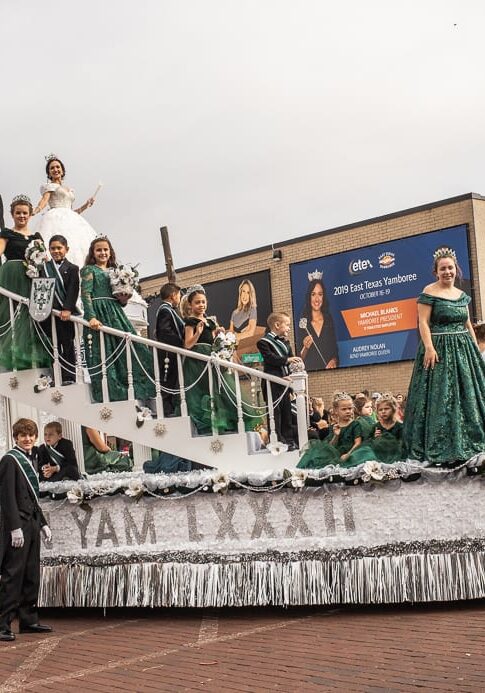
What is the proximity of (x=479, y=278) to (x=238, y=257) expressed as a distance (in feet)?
26.8

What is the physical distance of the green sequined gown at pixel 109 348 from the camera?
→ 9.18 metres

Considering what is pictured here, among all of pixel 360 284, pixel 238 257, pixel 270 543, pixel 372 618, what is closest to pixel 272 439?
pixel 270 543

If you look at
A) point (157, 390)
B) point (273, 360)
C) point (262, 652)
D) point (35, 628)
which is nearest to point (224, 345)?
point (273, 360)

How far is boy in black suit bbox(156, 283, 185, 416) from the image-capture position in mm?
9156

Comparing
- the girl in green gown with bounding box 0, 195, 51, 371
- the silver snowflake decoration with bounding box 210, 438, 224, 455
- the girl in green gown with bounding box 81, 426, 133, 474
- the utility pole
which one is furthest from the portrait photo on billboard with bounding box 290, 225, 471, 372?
the silver snowflake decoration with bounding box 210, 438, 224, 455

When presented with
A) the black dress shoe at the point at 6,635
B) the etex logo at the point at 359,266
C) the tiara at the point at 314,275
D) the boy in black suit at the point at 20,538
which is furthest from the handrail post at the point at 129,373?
the tiara at the point at 314,275

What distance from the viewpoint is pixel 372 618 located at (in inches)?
268

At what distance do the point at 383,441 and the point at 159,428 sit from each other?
84.2 inches

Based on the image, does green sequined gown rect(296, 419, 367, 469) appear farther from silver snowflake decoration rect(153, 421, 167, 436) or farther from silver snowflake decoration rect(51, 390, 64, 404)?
silver snowflake decoration rect(51, 390, 64, 404)

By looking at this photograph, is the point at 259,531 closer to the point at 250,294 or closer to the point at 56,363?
the point at 56,363

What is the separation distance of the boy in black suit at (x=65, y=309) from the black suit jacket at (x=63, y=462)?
0.62 metres

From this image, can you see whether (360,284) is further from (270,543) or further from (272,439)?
(270,543)

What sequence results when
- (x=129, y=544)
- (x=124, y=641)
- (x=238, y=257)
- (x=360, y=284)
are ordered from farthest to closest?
(x=238, y=257), (x=360, y=284), (x=129, y=544), (x=124, y=641)

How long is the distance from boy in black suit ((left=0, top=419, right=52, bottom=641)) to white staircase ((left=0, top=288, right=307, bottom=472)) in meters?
1.42
